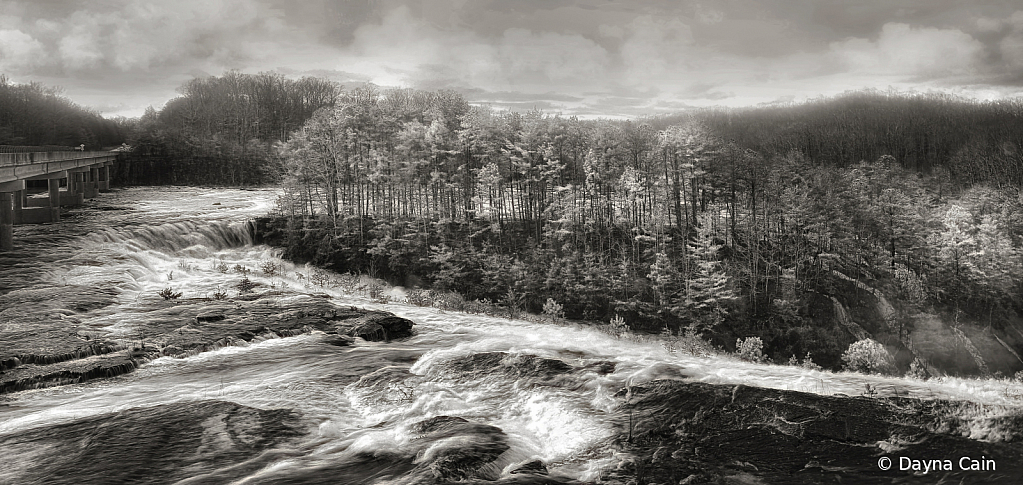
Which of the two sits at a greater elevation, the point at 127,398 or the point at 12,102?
the point at 12,102

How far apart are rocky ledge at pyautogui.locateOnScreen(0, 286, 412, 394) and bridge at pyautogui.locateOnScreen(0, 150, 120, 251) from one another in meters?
14.9

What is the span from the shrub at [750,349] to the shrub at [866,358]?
739cm

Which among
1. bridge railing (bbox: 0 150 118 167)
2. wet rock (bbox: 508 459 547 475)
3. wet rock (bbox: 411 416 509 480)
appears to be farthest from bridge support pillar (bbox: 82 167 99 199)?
wet rock (bbox: 508 459 547 475)

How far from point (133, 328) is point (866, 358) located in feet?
157

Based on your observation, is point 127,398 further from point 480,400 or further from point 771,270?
point 771,270

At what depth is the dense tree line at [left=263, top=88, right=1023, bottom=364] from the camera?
49000 mm

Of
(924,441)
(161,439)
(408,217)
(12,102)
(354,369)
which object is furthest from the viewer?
(12,102)

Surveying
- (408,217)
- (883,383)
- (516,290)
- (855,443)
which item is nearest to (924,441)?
(855,443)

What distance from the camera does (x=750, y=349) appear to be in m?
43.2

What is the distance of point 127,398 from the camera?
13977 mm

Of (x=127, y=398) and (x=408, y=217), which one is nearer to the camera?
(x=127, y=398)

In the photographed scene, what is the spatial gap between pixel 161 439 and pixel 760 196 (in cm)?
6050

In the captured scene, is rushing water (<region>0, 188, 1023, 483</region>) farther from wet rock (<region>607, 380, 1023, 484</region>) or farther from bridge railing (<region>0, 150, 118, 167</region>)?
bridge railing (<region>0, 150, 118, 167</region>)

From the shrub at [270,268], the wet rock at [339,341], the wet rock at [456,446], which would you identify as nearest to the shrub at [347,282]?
the shrub at [270,268]
